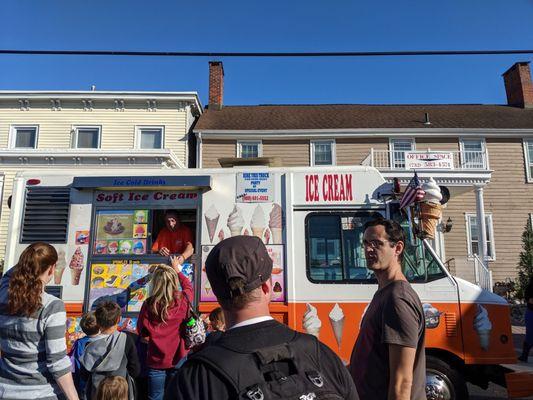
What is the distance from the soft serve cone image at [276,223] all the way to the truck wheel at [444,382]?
207 centimetres

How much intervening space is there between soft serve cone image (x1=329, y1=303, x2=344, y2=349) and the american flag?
1.36 meters

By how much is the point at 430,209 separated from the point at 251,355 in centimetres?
378

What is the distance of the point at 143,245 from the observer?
5074mm

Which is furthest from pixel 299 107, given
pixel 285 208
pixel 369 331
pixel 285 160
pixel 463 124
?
pixel 369 331

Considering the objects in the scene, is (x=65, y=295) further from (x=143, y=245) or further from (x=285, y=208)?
(x=285, y=208)

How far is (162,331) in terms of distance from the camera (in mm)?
3930

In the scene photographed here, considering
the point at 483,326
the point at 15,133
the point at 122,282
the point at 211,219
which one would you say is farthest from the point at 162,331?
the point at 15,133

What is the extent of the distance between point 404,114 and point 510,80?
6.18 m

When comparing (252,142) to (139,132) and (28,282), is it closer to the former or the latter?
(139,132)

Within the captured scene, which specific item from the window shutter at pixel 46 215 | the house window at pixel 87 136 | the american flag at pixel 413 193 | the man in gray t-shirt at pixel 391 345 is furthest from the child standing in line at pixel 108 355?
the house window at pixel 87 136

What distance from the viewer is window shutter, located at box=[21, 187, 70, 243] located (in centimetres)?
508

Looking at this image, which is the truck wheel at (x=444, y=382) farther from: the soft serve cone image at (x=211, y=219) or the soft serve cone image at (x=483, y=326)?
the soft serve cone image at (x=211, y=219)

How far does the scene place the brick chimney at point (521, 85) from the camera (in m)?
21.2

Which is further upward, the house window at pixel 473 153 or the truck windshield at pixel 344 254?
the house window at pixel 473 153
